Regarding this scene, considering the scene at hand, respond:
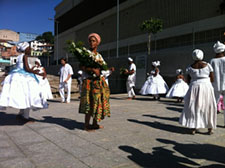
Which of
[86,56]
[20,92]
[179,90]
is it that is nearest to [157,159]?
[86,56]

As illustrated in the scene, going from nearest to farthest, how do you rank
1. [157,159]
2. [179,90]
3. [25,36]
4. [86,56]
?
[157,159] → [86,56] → [179,90] → [25,36]

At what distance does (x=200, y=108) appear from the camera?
4609mm

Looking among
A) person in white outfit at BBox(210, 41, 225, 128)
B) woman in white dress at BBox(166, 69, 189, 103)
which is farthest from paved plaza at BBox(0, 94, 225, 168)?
woman in white dress at BBox(166, 69, 189, 103)

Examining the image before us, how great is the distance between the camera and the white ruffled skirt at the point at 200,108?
4570 mm

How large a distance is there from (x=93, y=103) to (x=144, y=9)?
112 ft

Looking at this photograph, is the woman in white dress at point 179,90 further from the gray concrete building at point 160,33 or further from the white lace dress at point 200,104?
the white lace dress at point 200,104

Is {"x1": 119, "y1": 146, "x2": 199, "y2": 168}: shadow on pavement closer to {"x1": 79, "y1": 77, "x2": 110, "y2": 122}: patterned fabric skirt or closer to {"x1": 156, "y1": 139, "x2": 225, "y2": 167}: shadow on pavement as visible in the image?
{"x1": 156, "y1": 139, "x2": 225, "y2": 167}: shadow on pavement

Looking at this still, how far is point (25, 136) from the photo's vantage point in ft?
14.4

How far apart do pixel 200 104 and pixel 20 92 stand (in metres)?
3.89

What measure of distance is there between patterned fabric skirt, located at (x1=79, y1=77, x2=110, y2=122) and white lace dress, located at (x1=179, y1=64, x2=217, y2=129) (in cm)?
168

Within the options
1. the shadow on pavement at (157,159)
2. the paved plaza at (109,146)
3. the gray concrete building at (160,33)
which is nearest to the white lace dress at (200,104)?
the paved plaza at (109,146)

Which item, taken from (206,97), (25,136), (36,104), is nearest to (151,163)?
(206,97)

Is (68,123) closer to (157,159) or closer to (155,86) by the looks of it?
(157,159)

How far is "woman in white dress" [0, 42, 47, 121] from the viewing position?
5062 millimetres
